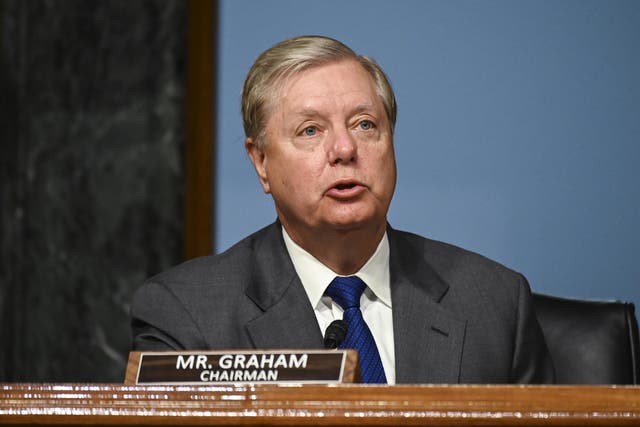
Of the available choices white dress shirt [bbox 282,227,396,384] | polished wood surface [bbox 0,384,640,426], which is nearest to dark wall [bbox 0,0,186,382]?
white dress shirt [bbox 282,227,396,384]

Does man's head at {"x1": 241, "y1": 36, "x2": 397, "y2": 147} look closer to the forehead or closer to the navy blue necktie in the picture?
the forehead

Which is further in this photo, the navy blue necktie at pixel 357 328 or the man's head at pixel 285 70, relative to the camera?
the man's head at pixel 285 70

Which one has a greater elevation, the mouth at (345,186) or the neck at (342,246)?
the mouth at (345,186)

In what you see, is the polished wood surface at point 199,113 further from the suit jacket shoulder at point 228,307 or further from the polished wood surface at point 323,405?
the polished wood surface at point 323,405

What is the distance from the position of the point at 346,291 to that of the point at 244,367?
620 millimetres

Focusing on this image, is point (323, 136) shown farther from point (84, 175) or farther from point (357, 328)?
point (84, 175)

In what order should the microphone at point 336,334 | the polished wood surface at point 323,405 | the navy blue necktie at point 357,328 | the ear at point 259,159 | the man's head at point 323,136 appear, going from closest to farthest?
the polished wood surface at point 323,405 → the microphone at point 336,334 → the navy blue necktie at point 357,328 → the man's head at point 323,136 → the ear at point 259,159

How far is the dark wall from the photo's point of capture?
300 cm

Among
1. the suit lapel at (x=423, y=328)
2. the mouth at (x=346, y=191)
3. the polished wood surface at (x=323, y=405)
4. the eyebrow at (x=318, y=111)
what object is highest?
the eyebrow at (x=318, y=111)

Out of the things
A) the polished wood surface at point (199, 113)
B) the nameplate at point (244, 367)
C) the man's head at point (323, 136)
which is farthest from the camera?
the polished wood surface at point (199, 113)

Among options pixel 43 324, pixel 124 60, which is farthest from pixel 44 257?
pixel 124 60

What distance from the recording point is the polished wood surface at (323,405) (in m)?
1.05

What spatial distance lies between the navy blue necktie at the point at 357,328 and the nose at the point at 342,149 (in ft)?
0.78

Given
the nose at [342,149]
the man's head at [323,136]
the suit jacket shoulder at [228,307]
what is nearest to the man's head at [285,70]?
the man's head at [323,136]
